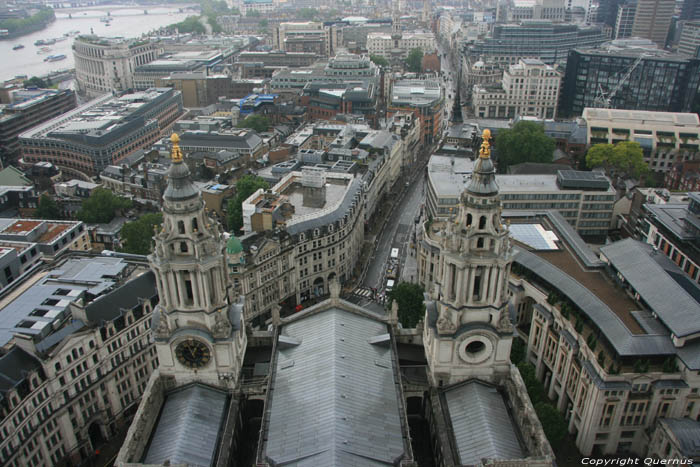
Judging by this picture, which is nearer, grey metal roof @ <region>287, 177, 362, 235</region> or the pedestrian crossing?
grey metal roof @ <region>287, 177, 362, 235</region>

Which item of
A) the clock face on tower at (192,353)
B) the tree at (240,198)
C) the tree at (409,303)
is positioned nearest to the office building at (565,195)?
the tree at (409,303)

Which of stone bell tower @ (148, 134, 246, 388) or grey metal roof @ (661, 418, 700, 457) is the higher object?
stone bell tower @ (148, 134, 246, 388)

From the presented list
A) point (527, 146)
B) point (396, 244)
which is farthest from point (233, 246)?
point (527, 146)

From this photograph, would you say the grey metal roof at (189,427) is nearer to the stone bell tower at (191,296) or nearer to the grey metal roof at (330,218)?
the stone bell tower at (191,296)

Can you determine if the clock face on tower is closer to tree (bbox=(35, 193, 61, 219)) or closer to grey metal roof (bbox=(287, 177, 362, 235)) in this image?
grey metal roof (bbox=(287, 177, 362, 235))

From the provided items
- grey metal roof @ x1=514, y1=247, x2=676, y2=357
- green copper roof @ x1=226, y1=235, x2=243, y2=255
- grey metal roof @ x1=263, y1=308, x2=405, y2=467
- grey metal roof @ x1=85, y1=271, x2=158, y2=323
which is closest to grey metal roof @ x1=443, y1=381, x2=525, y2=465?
grey metal roof @ x1=263, y1=308, x2=405, y2=467

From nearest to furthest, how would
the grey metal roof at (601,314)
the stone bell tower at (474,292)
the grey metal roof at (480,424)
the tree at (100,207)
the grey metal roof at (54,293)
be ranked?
the grey metal roof at (480,424) < the stone bell tower at (474,292) < the grey metal roof at (601,314) < the grey metal roof at (54,293) < the tree at (100,207)
